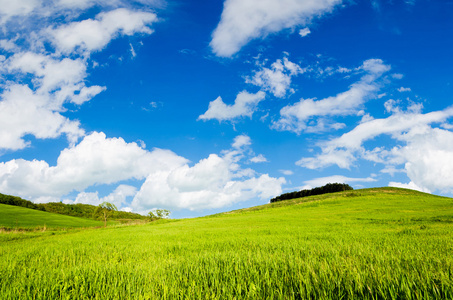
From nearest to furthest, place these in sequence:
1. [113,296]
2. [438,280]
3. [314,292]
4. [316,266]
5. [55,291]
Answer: [314,292] → [438,280] → [113,296] → [55,291] → [316,266]

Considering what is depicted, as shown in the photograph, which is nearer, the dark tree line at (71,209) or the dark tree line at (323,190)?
the dark tree line at (71,209)

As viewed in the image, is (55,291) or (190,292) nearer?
(190,292)

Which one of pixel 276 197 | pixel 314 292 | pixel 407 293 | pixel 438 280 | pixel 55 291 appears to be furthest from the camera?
pixel 276 197

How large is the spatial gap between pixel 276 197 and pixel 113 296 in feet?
484

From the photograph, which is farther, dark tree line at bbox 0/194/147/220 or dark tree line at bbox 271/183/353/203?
dark tree line at bbox 271/183/353/203

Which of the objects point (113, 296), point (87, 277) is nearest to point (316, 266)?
point (113, 296)

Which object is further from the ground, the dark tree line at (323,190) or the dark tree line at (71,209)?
the dark tree line at (323,190)

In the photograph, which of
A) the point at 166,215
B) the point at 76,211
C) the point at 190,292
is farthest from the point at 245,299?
the point at 76,211

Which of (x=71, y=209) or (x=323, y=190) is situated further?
(x=71, y=209)

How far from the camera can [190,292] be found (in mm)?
2283

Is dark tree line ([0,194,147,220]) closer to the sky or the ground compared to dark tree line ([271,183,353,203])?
closer to the ground

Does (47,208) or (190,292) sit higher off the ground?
(190,292)

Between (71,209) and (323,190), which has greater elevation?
(323,190)

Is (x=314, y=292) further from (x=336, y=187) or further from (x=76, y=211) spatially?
(x=76, y=211)
